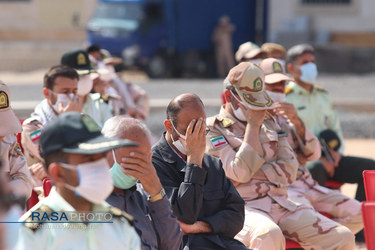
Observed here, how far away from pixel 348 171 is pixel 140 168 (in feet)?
10.9

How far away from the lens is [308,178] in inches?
234

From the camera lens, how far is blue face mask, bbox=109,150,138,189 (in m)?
3.81

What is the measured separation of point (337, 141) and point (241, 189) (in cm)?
199

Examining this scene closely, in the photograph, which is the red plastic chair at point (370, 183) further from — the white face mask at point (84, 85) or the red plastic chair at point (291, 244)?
the white face mask at point (84, 85)

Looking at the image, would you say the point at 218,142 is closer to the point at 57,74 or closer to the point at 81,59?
the point at 57,74

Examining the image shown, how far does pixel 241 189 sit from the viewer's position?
17.0 feet

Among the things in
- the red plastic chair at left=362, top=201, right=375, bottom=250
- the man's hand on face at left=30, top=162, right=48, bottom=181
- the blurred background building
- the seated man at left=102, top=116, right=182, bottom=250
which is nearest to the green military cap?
the man's hand on face at left=30, top=162, right=48, bottom=181

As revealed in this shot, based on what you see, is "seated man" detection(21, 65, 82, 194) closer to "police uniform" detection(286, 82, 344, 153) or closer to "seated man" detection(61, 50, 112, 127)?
"seated man" detection(61, 50, 112, 127)

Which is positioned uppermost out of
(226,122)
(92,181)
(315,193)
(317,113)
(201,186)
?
(92,181)

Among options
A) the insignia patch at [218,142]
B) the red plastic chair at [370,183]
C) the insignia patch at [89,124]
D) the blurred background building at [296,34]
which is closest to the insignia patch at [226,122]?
the insignia patch at [218,142]

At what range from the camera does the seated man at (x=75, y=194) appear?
3.05 m

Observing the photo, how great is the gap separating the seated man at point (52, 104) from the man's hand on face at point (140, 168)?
6.46 ft

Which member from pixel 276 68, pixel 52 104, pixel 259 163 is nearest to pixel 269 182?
pixel 259 163

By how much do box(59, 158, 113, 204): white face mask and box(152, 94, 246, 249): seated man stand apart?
1274 millimetres
